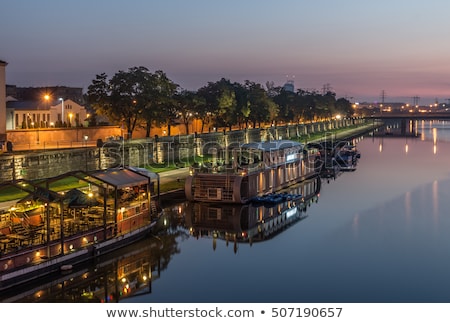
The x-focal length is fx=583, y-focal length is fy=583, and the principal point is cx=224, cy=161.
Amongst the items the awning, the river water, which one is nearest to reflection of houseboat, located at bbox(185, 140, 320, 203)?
the river water

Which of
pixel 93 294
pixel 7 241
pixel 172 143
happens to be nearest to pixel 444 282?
pixel 93 294

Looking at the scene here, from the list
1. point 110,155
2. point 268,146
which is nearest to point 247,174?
point 268,146

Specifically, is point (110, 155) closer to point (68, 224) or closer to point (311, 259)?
point (68, 224)

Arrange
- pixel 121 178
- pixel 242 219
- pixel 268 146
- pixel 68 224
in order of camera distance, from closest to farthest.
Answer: pixel 68 224 < pixel 121 178 < pixel 242 219 < pixel 268 146

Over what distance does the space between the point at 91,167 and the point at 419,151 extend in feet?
296

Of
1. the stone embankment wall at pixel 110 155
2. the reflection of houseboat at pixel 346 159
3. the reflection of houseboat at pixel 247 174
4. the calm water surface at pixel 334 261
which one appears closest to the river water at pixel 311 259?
the calm water surface at pixel 334 261

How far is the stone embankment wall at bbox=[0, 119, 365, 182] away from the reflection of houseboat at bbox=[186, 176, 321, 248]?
1705 centimetres

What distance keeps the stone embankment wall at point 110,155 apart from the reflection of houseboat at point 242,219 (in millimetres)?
17045

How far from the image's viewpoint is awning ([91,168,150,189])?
135 feet

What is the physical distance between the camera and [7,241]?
34.2m

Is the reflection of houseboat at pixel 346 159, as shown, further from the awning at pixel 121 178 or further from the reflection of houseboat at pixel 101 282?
the reflection of houseboat at pixel 101 282

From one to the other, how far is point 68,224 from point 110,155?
116ft

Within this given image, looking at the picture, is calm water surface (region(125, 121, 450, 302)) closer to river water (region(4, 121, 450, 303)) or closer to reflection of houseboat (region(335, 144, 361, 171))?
river water (region(4, 121, 450, 303))

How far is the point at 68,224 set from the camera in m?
37.9
